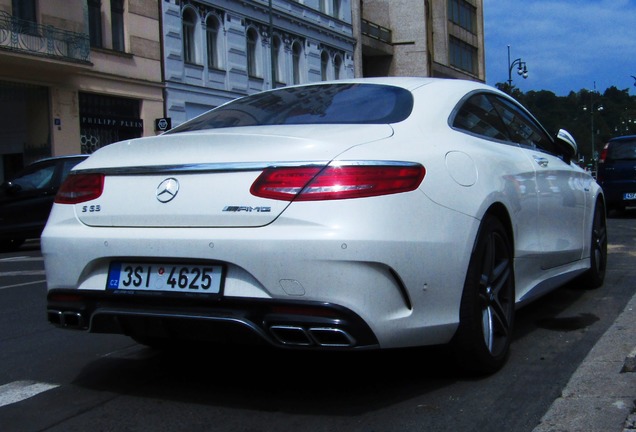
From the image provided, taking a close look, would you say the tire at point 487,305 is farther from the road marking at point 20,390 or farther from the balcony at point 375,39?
the balcony at point 375,39

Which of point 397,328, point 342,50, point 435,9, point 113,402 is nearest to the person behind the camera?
point 397,328

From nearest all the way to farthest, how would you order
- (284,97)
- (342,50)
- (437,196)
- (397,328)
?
(397,328) → (437,196) → (284,97) → (342,50)

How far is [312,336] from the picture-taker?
307 centimetres

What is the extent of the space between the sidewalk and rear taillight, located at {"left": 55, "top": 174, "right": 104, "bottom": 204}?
7.18 feet

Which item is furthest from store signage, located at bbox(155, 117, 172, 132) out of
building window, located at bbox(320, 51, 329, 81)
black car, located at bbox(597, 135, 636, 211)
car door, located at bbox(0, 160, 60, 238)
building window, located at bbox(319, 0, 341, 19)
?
building window, located at bbox(319, 0, 341, 19)

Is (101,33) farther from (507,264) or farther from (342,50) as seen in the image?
(507,264)

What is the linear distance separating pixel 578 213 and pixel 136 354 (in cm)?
317

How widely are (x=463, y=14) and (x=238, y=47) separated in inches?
1267

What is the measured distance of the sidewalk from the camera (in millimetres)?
3025

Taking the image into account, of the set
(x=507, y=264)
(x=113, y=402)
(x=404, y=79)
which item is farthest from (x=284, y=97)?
(x=113, y=402)

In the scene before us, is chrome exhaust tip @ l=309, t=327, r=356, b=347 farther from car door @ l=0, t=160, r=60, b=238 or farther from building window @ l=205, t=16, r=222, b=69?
building window @ l=205, t=16, r=222, b=69

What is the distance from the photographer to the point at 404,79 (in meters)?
4.36

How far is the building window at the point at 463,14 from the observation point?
5472cm

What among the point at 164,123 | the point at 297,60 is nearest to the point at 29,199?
the point at 164,123
